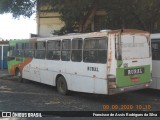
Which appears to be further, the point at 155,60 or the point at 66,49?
the point at 66,49

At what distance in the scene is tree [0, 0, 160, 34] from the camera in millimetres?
20327

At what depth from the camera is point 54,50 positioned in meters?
15.8

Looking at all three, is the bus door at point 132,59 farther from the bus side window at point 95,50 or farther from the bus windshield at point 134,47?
the bus side window at point 95,50

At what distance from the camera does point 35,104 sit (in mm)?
12844

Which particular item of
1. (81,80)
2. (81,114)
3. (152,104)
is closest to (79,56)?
(81,80)

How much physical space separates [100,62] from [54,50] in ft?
12.2

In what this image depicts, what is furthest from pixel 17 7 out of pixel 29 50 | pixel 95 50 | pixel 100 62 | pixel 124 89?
pixel 124 89

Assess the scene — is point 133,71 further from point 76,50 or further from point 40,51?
point 40,51

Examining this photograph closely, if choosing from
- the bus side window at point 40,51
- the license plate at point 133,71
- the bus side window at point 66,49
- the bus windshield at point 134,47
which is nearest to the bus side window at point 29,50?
the bus side window at point 40,51

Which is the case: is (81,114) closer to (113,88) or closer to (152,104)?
(113,88)

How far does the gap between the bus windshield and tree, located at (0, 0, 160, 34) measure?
6.88 m

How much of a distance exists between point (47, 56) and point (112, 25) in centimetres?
791

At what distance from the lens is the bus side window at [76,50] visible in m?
13.9

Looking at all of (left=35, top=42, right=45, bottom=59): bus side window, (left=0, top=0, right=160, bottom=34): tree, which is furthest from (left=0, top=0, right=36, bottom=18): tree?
(left=35, top=42, right=45, bottom=59): bus side window
